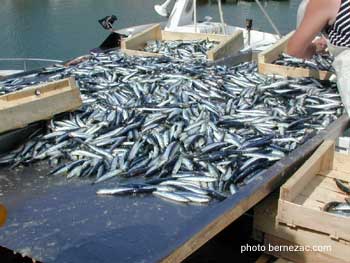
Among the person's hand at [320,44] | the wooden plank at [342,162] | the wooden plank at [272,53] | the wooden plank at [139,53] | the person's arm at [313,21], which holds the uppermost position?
the person's arm at [313,21]

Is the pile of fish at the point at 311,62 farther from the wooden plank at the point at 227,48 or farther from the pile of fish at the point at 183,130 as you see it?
the wooden plank at the point at 227,48

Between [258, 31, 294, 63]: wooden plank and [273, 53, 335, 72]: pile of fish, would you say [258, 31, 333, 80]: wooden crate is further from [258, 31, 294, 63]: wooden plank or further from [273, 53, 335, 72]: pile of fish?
[273, 53, 335, 72]: pile of fish

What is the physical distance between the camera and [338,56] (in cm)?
439

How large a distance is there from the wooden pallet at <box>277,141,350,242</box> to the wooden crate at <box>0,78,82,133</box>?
9.54 ft

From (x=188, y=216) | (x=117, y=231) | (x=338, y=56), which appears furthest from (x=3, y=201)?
(x=338, y=56)

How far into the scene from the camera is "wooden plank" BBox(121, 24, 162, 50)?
941cm

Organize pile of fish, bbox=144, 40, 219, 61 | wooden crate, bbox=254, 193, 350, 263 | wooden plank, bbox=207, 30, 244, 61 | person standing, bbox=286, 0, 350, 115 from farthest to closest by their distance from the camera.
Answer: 1. pile of fish, bbox=144, 40, 219, 61
2. wooden plank, bbox=207, 30, 244, 61
3. person standing, bbox=286, 0, 350, 115
4. wooden crate, bbox=254, 193, 350, 263

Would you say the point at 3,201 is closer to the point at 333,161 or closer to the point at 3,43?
the point at 333,161

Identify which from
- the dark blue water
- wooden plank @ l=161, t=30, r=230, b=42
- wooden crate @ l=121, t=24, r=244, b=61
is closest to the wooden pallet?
wooden crate @ l=121, t=24, r=244, b=61

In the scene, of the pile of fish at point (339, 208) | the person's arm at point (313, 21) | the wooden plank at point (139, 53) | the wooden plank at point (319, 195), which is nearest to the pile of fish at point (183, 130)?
the wooden plank at point (319, 195)

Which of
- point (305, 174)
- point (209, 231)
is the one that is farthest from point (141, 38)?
point (209, 231)

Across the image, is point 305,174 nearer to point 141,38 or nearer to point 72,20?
point 141,38

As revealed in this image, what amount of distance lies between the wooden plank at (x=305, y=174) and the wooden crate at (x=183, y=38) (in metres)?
4.47

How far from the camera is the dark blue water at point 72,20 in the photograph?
2414cm
